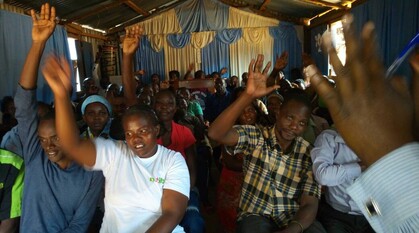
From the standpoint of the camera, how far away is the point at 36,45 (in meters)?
1.42

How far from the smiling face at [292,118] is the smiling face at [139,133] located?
701 mm

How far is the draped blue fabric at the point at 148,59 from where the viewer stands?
35.0 feet

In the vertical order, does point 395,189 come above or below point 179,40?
below

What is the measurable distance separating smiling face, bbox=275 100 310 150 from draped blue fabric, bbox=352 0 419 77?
401 centimetres

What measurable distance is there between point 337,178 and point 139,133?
994 millimetres

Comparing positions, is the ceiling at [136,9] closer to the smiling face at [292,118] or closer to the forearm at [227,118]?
the forearm at [227,118]

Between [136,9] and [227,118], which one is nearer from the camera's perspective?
[227,118]

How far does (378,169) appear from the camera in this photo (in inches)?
15.9

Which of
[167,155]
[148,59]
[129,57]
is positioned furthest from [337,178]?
[148,59]

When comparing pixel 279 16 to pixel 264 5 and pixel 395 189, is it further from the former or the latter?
pixel 395 189

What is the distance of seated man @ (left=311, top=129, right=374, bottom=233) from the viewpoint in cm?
156

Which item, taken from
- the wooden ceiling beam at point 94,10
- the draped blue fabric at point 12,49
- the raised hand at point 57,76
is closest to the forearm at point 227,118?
the raised hand at point 57,76

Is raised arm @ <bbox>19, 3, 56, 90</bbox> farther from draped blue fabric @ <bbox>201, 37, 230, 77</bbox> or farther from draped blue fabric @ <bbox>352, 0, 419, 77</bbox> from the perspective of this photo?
draped blue fabric @ <bbox>201, 37, 230, 77</bbox>

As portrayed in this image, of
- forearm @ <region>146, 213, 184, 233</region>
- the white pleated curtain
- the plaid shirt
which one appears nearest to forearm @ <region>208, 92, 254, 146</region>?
the plaid shirt
